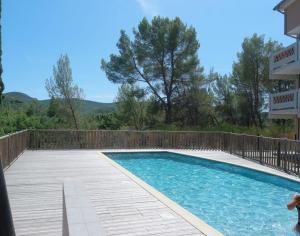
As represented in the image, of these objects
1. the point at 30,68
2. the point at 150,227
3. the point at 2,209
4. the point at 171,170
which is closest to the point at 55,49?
the point at 30,68

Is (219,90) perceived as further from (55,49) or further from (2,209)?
(2,209)

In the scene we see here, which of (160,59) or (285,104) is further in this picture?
(160,59)

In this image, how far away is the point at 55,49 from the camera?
1085 inches

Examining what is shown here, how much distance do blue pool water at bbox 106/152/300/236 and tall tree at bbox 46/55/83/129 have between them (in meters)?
12.1

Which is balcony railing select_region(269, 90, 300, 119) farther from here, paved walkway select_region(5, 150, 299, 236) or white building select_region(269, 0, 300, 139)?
paved walkway select_region(5, 150, 299, 236)

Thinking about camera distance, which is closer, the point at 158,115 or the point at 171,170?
the point at 171,170

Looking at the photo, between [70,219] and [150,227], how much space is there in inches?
74.8

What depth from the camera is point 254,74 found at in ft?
96.0

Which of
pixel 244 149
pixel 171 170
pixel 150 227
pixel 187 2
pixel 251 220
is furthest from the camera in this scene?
pixel 187 2

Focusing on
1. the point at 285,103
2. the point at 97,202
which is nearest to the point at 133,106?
the point at 285,103

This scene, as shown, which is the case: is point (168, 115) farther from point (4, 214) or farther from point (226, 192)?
point (4, 214)

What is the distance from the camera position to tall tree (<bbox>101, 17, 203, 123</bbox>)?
1083 inches

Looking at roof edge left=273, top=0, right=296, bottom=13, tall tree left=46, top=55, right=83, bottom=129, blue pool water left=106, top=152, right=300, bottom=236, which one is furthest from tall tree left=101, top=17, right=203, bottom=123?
blue pool water left=106, top=152, right=300, bottom=236

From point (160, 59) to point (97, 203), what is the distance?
22375mm
